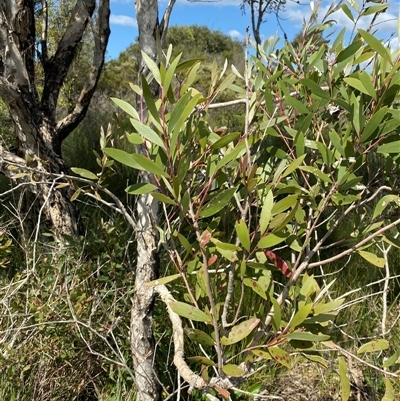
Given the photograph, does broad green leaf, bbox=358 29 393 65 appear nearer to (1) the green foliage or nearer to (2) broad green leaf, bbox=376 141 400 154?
(1) the green foliage

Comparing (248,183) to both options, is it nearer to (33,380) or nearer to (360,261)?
(33,380)

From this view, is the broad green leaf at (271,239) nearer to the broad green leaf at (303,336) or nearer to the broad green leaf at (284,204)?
the broad green leaf at (284,204)

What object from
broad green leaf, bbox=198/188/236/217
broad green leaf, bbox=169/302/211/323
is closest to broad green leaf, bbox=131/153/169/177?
broad green leaf, bbox=198/188/236/217

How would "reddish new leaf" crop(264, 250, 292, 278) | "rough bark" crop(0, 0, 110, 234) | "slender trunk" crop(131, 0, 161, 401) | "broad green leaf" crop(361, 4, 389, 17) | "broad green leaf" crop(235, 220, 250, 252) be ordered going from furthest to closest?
"rough bark" crop(0, 0, 110, 234), "slender trunk" crop(131, 0, 161, 401), "broad green leaf" crop(361, 4, 389, 17), "reddish new leaf" crop(264, 250, 292, 278), "broad green leaf" crop(235, 220, 250, 252)

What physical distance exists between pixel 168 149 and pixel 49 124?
1.13 meters

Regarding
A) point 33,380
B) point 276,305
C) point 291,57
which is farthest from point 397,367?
point 33,380

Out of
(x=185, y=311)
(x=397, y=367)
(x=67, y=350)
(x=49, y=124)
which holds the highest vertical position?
(x=49, y=124)

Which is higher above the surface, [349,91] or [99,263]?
[349,91]

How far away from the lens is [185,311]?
0.79 meters

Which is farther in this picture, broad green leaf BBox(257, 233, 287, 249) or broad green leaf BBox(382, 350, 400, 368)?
broad green leaf BBox(382, 350, 400, 368)

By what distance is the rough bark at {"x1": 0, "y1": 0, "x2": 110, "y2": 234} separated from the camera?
157 centimetres

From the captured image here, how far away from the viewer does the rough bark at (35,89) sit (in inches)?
61.8

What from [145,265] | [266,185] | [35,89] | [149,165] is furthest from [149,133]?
[35,89]

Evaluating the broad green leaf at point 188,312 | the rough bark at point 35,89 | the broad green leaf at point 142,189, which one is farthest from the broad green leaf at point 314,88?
the rough bark at point 35,89
